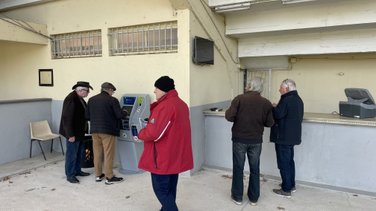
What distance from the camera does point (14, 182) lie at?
391 cm

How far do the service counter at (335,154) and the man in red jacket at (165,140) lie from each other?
76.1 inches

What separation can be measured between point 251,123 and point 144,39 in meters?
2.25

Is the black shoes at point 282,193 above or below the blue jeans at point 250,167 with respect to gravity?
below

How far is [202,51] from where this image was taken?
4078 mm

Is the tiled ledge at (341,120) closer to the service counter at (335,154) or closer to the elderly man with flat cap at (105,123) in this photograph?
the service counter at (335,154)

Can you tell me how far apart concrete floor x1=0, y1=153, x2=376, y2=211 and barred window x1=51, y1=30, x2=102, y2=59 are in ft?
6.79

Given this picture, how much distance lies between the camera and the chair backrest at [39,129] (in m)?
4.96

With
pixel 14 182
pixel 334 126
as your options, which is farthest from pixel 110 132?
pixel 334 126

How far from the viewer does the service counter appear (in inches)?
135

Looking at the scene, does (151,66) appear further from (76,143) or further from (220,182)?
(220,182)

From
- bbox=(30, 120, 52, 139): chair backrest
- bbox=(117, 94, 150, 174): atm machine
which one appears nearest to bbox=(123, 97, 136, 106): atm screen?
bbox=(117, 94, 150, 174): atm machine

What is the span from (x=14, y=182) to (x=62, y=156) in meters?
1.25

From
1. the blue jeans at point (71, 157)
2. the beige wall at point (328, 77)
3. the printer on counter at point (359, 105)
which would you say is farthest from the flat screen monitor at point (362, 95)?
the blue jeans at point (71, 157)

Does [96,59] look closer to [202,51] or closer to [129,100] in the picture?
[129,100]
